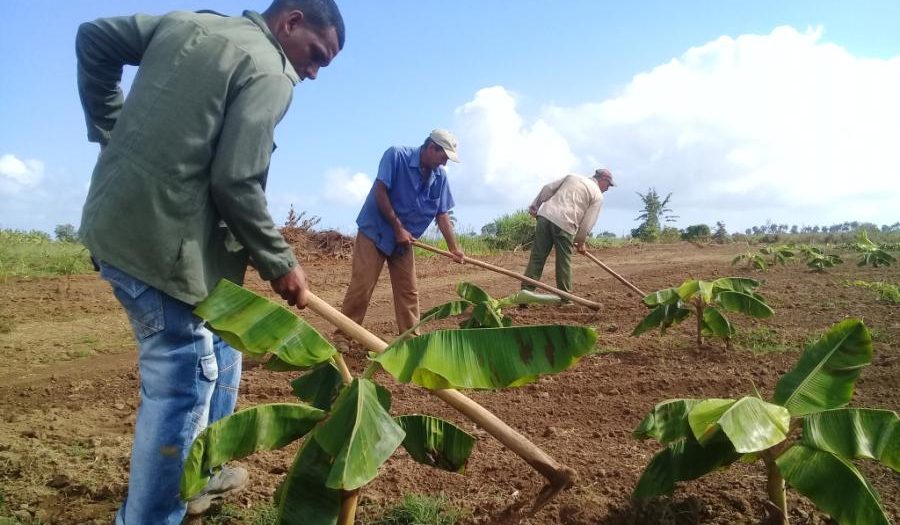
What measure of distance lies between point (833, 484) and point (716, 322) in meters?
3.31

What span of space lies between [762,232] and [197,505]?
33.2m

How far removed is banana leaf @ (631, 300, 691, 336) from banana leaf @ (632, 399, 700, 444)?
106 inches

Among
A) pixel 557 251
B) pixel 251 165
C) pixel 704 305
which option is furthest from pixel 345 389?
pixel 557 251

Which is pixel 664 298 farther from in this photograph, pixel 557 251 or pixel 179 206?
pixel 179 206

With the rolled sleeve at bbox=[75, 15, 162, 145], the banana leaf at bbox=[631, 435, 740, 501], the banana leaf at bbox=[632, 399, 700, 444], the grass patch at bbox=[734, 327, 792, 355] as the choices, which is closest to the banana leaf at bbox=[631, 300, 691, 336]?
the grass patch at bbox=[734, 327, 792, 355]

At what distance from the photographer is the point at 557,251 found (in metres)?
8.93

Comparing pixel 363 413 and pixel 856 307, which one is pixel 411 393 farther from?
pixel 856 307

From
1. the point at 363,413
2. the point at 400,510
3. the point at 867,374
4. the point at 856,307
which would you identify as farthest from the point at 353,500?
the point at 856,307

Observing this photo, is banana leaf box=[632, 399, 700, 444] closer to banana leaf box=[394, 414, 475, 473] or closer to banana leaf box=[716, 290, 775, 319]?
banana leaf box=[394, 414, 475, 473]

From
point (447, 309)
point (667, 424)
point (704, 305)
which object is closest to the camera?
point (667, 424)

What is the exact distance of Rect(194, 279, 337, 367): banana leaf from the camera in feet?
6.70

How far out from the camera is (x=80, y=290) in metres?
8.52

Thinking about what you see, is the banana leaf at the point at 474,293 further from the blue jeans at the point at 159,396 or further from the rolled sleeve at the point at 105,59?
the rolled sleeve at the point at 105,59

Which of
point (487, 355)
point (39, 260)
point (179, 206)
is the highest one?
point (179, 206)
